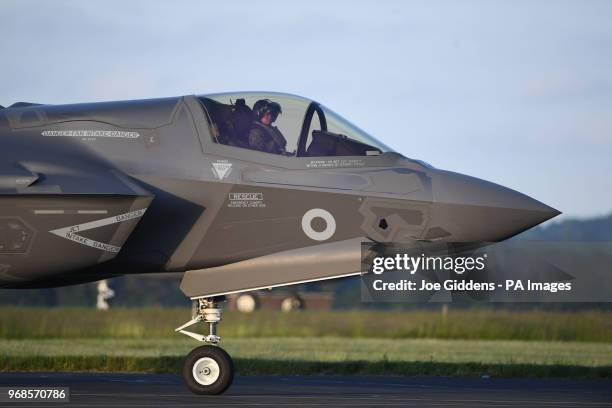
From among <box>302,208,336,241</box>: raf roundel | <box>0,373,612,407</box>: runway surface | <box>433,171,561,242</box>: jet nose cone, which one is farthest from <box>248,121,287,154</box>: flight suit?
<box>0,373,612,407</box>: runway surface

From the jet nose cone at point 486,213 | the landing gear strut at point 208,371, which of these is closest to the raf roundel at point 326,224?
the jet nose cone at point 486,213

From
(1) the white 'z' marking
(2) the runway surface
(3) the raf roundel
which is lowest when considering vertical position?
(2) the runway surface

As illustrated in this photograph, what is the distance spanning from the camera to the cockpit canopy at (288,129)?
506 inches

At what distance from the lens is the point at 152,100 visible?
43.9 ft

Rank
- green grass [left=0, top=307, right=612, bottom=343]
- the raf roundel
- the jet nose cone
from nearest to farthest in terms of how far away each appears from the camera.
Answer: the jet nose cone → the raf roundel → green grass [left=0, top=307, right=612, bottom=343]

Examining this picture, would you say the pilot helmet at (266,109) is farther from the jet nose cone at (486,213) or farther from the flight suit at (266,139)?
the jet nose cone at (486,213)

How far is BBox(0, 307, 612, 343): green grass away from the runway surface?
45.6 ft

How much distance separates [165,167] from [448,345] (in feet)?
54.8

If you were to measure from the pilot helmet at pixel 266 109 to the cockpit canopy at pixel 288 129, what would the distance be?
0.01 m

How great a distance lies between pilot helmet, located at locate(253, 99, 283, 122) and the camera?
1304 cm

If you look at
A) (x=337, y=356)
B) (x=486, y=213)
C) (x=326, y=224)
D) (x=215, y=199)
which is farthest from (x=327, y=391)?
(x=337, y=356)

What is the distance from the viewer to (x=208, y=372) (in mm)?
12953

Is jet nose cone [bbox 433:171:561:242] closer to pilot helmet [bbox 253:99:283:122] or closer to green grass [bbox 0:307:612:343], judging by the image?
pilot helmet [bbox 253:99:283:122]

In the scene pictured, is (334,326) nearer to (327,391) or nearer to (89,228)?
(327,391)
